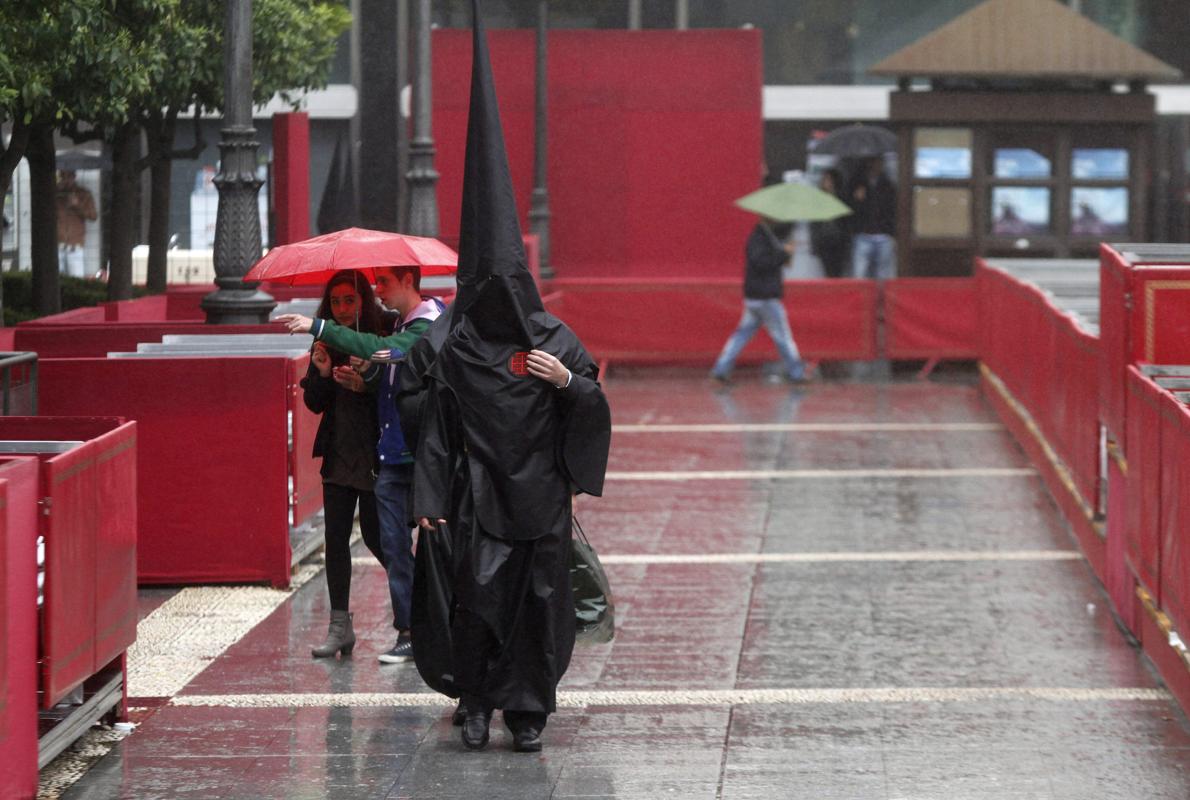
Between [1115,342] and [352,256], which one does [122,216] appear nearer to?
[352,256]

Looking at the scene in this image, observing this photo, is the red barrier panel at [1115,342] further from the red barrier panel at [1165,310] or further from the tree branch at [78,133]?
the tree branch at [78,133]

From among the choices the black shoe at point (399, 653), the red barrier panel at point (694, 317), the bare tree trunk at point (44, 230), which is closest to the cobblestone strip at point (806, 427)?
the red barrier panel at point (694, 317)

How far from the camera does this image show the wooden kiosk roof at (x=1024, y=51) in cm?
2045

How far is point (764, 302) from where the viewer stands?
19297mm

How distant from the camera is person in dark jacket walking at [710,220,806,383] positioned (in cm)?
1917

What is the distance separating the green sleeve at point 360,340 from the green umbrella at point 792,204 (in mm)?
11848

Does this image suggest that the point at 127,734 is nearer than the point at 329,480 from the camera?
Yes

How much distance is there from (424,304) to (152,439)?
91.9 inches

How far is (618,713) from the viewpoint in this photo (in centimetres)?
761

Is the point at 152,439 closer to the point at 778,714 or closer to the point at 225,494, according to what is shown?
the point at 225,494

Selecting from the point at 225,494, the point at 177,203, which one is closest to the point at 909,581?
the point at 225,494

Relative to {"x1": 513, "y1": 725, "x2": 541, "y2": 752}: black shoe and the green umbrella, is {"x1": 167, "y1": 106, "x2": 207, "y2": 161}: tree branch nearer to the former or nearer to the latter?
the green umbrella

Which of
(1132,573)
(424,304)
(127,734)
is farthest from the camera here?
(1132,573)

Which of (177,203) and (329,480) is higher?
(177,203)
